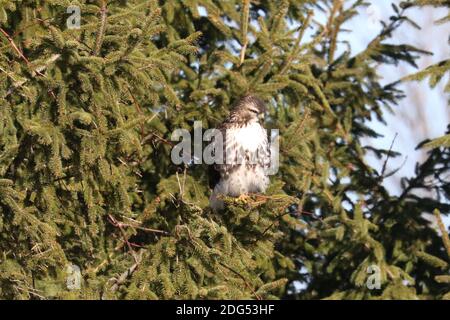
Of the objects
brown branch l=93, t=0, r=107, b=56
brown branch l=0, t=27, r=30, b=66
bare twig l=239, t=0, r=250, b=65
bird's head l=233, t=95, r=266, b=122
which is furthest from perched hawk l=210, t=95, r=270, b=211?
brown branch l=0, t=27, r=30, b=66

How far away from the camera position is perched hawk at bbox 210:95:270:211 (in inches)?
295

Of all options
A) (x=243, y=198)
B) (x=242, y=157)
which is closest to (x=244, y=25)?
(x=242, y=157)

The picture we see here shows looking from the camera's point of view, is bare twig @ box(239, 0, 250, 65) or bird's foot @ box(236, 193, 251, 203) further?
bare twig @ box(239, 0, 250, 65)

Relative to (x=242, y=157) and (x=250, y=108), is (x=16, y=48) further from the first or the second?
(x=242, y=157)

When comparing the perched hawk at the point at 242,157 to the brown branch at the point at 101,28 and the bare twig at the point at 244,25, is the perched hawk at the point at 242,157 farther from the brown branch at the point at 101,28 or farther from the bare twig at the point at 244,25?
the brown branch at the point at 101,28

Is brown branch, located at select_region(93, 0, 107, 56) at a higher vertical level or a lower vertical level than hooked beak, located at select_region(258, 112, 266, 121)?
higher

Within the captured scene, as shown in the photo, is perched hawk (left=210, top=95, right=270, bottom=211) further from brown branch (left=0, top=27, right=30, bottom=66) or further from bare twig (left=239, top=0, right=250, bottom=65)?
brown branch (left=0, top=27, right=30, bottom=66)

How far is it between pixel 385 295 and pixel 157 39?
10.0 ft

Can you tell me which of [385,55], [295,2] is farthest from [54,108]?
[385,55]

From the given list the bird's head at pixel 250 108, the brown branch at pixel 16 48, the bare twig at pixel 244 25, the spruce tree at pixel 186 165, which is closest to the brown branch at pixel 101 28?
the spruce tree at pixel 186 165

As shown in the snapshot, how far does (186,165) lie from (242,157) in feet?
1.89

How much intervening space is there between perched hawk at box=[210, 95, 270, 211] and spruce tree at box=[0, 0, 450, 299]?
0.41ft

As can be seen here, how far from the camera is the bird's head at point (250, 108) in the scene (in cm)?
724

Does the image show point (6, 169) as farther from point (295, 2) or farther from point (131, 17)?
point (295, 2)
